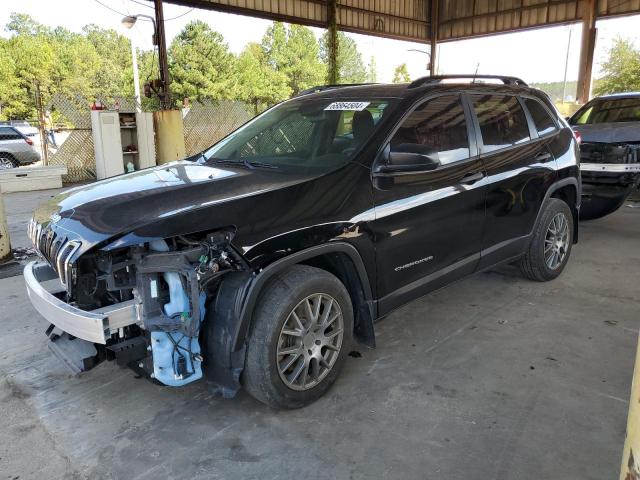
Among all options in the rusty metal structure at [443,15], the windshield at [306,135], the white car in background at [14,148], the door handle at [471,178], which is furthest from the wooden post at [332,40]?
the door handle at [471,178]

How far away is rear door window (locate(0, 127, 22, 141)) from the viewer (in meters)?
16.1

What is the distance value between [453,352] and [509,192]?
1419 millimetres

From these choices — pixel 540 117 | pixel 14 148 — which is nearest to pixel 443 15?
pixel 14 148

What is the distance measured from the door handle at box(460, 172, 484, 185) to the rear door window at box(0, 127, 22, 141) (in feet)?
55.7

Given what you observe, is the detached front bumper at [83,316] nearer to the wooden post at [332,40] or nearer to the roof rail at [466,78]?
the roof rail at [466,78]

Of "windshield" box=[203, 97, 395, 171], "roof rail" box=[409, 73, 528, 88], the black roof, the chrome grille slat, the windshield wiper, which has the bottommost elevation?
the chrome grille slat

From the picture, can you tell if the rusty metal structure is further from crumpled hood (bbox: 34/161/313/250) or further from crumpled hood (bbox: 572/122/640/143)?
crumpled hood (bbox: 34/161/313/250)

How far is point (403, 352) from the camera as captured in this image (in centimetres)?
352

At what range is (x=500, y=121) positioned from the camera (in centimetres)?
404

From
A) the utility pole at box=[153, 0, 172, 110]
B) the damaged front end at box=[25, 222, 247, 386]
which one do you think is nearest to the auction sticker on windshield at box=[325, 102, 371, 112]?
the damaged front end at box=[25, 222, 247, 386]

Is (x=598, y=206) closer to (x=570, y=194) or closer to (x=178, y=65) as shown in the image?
(x=570, y=194)

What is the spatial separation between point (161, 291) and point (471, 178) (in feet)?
7.62

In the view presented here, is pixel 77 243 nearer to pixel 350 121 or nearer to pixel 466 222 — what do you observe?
pixel 350 121

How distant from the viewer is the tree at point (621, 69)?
27875 millimetres
